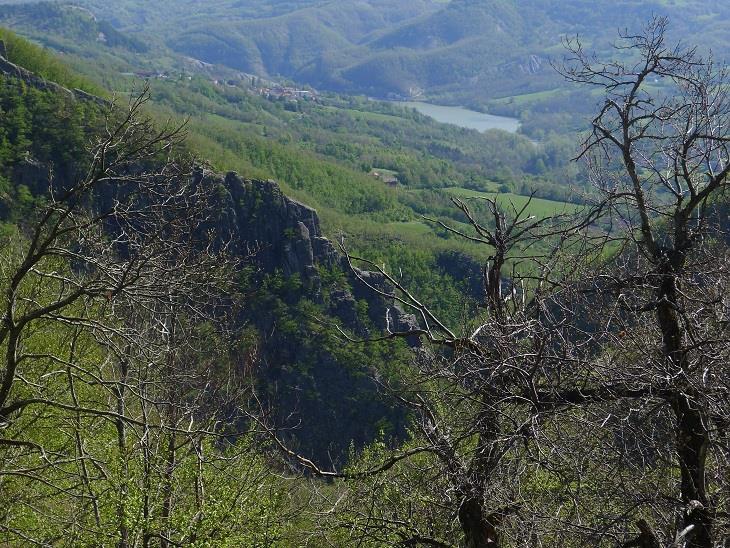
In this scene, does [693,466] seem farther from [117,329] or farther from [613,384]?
[117,329]

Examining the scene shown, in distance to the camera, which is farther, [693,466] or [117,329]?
[117,329]

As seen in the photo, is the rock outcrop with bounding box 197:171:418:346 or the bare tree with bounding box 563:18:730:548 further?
the rock outcrop with bounding box 197:171:418:346

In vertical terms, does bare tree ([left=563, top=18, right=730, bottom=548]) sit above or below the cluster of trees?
above

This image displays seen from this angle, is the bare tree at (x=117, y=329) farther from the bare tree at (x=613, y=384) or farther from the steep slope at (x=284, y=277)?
the steep slope at (x=284, y=277)

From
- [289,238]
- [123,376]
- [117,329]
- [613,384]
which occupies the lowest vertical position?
[123,376]

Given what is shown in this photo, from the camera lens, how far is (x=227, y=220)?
6109cm

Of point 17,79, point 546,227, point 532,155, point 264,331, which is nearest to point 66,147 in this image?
point 17,79

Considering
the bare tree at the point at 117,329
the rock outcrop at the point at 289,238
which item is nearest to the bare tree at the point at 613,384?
the bare tree at the point at 117,329

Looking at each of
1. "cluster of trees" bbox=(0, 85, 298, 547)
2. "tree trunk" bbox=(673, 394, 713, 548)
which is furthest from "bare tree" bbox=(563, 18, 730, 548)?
"cluster of trees" bbox=(0, 85, 298, 547)

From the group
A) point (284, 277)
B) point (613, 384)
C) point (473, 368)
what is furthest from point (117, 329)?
point (284, 277)

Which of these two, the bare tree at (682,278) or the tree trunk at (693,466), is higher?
the bare tree at (682,278)

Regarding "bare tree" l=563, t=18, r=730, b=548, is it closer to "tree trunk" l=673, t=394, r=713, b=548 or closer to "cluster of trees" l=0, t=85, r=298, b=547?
"tree trunk" l=673, t=394, r=713, b=548

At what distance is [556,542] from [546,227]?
2.73 metres

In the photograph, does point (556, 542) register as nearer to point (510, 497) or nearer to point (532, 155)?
point (510, 497)
